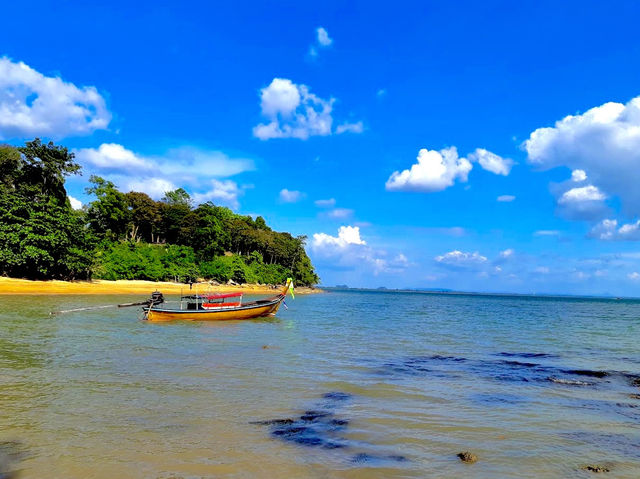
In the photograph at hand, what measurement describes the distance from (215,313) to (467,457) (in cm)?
2194

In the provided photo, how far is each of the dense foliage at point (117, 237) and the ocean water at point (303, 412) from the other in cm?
3396

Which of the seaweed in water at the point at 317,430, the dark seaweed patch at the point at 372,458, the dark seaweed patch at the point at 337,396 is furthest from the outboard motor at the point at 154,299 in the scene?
the dark seaweed patch at the point at 372,458

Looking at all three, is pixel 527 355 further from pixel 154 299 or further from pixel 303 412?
pixel 154 299

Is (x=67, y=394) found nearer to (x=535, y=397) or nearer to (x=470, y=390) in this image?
(x=470, y=390)

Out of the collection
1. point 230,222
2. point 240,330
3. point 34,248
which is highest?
point 230,222

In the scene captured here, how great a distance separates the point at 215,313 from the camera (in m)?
26.0

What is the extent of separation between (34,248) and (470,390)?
46.1 m

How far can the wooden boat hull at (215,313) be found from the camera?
982 inches

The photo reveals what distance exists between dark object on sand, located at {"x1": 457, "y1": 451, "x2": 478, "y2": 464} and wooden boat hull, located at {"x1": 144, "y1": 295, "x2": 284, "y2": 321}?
2155 centimetres

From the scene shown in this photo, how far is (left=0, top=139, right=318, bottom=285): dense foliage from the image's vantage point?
144 ft

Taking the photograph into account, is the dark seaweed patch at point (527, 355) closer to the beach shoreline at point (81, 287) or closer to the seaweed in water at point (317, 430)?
the seaweed in water at point (317, 430)

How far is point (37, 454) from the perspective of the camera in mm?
5617

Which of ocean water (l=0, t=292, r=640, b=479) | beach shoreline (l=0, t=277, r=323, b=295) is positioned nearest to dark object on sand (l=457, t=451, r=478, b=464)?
ocean water (l=0, t=292, r=640, b=479)

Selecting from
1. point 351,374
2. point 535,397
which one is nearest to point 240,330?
point 351,374
